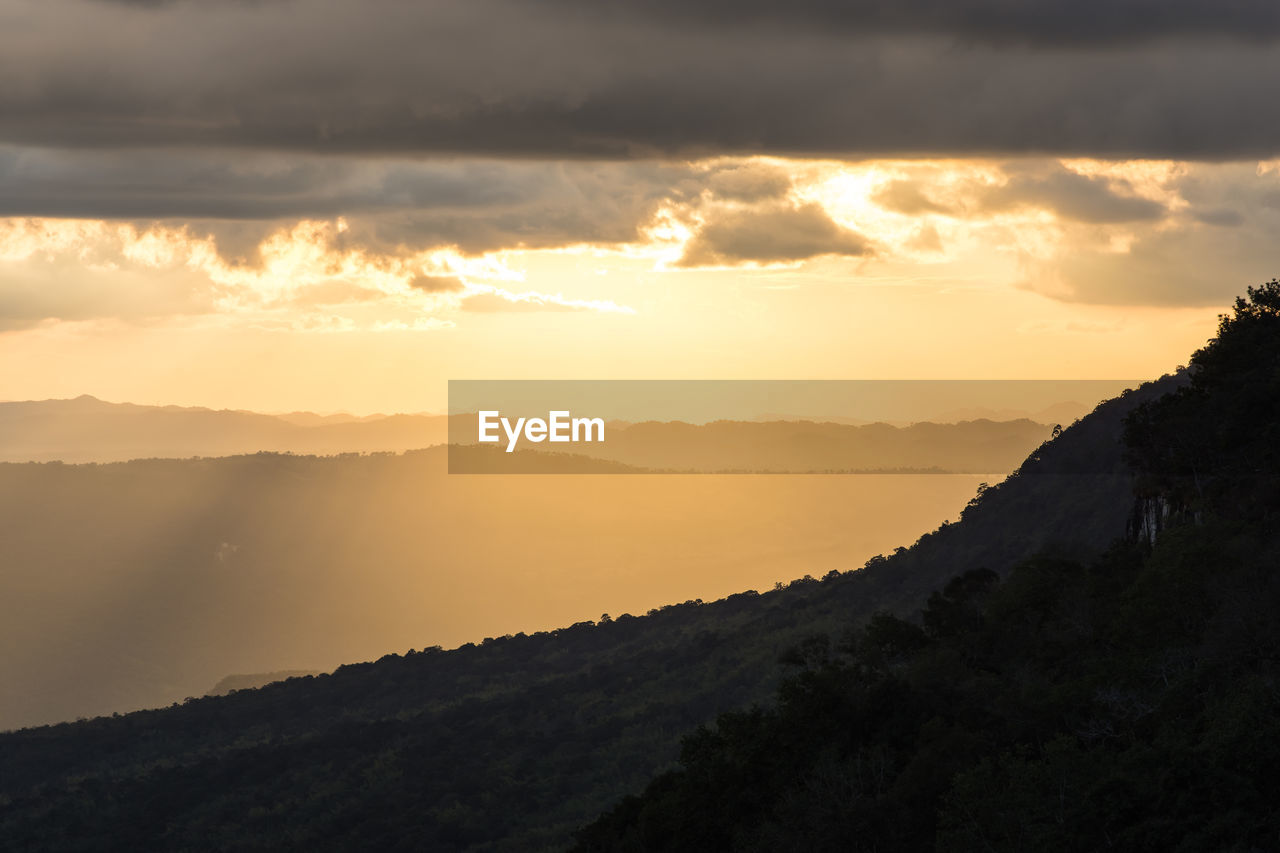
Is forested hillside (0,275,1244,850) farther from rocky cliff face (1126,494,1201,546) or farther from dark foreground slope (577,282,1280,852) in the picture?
rocky cliff face (1126,494,1201,546)

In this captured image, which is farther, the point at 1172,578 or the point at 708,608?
the point at 708,608

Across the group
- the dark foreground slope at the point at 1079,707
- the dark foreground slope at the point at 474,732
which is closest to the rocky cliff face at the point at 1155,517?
the dark foreground slope at the point at 1079,707

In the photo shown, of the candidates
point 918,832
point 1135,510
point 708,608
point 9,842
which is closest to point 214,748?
point 9,842

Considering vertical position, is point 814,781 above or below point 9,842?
above

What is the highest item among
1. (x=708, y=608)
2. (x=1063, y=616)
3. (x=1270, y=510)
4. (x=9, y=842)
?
(x=1270, y=510)

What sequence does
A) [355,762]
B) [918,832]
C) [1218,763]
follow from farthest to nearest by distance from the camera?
1. [355,762]
2. [918,832]
3. [1218,763]

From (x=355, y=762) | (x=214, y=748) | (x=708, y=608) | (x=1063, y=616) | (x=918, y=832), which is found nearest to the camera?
(x=918, y=832)

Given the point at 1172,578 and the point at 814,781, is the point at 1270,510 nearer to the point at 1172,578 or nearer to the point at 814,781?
the point at 1172,578
